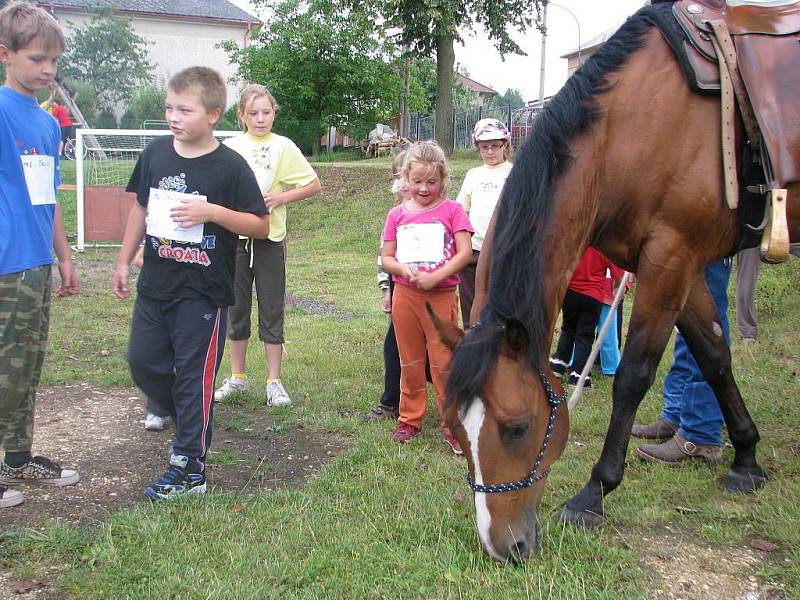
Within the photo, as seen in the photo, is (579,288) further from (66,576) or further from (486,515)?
(66,576)

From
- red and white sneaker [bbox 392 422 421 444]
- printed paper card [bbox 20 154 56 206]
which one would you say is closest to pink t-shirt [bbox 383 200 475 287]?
red and white sneaker [bbox 392 422 421 444]

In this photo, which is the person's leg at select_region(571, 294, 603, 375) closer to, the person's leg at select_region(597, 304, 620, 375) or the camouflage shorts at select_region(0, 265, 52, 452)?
the person's leg at select_region(597, 304, 620, 375)

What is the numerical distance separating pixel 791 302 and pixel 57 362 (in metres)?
6.80

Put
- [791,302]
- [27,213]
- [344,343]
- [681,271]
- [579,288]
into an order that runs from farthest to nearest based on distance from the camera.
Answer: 1. [791,302]
2. [344,343]
3. [579,288]
4. [27,213]
5. [681,271]

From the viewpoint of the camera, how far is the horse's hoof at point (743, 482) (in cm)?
333

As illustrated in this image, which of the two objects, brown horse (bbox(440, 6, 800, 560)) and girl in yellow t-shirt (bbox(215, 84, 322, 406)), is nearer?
brown horse (bbox(440, 6, 800, 560))

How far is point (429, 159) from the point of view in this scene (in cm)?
389

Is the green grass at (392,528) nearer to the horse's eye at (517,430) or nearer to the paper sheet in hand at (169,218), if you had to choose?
the horse's eye at (517,430)

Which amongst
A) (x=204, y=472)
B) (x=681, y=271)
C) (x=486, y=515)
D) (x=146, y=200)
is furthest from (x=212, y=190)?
(x=681, y=271)

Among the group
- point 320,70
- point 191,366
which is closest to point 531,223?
point 191,366

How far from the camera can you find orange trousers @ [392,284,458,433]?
397 centimetres

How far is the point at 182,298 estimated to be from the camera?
320cm

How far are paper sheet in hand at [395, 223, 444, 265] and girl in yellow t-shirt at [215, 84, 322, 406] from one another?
1.01 metres

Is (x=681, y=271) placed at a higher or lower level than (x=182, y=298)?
higher
